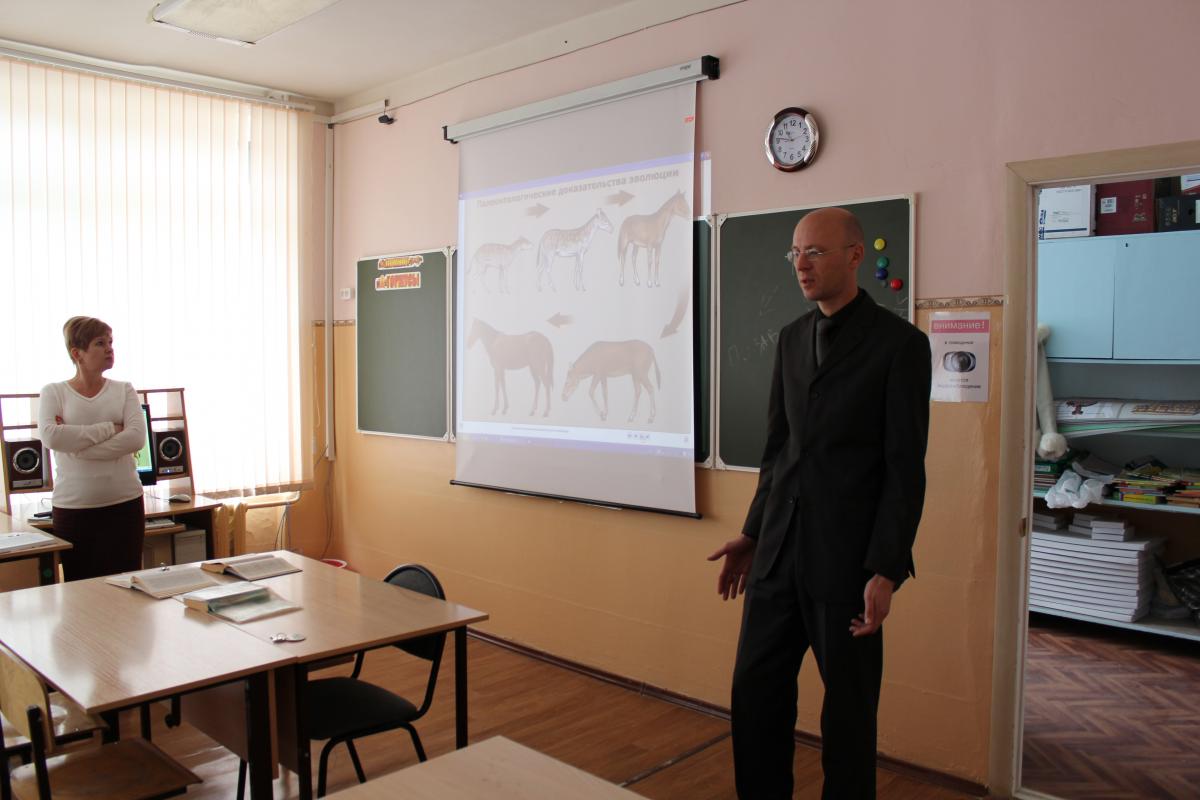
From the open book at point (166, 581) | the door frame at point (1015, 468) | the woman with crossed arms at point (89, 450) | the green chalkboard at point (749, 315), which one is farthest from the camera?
the woman with crossed arms at point (89, 450)

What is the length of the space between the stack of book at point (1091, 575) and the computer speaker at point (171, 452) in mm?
4745

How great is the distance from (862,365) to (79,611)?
7.69 feet

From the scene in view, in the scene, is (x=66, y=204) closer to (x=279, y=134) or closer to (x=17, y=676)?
(x=279, y=134)

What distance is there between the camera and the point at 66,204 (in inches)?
195

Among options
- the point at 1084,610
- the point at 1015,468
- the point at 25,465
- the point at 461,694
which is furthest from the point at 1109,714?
the point at 25,465

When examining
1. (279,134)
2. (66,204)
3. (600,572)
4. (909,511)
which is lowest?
(600,572)

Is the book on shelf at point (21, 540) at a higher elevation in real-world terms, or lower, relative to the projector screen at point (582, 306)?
lower

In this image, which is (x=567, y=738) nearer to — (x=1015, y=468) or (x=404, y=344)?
(x=1015, y=468)

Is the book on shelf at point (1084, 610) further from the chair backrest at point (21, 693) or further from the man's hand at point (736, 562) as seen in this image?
the chair backrest at point (21, 693)

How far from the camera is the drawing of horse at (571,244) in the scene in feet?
14.1

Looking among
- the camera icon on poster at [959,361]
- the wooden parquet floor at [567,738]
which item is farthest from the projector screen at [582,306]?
the camera icon on poster at [959,361]

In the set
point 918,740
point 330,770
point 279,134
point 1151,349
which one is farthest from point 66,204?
point 1151,349

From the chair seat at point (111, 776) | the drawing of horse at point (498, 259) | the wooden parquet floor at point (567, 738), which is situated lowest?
the wooden parquet floor at point (567, 738)

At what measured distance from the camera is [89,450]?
12.7ft
